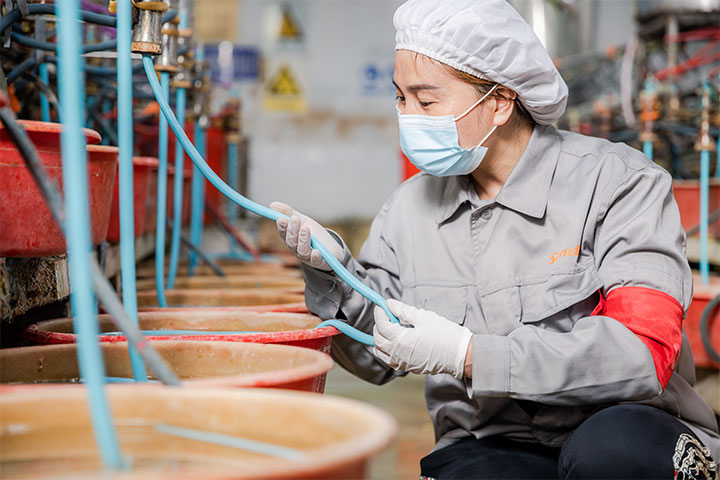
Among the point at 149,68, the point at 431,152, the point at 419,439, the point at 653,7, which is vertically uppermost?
the point at 653,7

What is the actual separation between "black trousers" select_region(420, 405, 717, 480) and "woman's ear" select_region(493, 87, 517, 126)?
0.57 metres

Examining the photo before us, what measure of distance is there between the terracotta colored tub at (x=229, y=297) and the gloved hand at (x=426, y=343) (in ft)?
1.71

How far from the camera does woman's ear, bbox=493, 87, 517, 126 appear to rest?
1492 millimetres

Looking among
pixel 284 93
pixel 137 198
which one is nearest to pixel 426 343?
pixel 137 198

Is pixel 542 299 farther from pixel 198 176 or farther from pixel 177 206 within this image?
pixel 198 176

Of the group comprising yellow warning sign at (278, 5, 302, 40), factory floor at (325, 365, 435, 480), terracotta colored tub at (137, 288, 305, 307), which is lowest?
factory floor at (325, 365, 435, 480)

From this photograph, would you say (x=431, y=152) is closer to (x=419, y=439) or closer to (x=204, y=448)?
(x=204, y=448)

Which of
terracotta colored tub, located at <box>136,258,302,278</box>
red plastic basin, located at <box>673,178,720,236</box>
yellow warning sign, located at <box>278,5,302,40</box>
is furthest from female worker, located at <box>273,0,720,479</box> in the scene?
yellow warning sign, located at <box>278,5,302,40</box>

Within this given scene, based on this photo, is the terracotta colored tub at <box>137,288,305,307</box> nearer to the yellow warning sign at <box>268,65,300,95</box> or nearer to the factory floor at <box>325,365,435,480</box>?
the factory floor at <box>325,365,435,480</box>

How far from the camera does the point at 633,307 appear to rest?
1.22 m

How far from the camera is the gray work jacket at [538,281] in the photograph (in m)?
1.18

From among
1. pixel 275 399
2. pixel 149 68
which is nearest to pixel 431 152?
pixel 149 68

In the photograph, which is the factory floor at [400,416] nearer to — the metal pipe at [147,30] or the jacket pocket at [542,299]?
the jacket pocket at [542,299]

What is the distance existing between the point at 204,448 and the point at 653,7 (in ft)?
13.6
